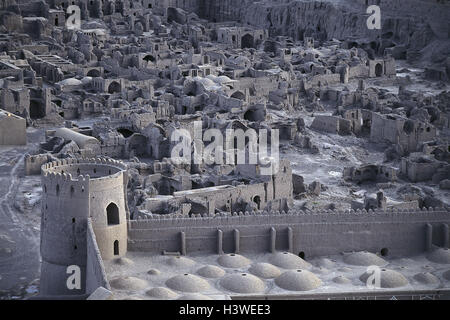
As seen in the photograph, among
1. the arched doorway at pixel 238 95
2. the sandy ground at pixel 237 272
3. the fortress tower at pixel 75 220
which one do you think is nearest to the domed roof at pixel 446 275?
the sandy ground at pixel 237 272

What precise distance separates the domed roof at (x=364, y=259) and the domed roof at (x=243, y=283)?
3.84 metres

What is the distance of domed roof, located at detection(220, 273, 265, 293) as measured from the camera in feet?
103

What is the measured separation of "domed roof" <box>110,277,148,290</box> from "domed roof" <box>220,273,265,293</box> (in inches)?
98.5

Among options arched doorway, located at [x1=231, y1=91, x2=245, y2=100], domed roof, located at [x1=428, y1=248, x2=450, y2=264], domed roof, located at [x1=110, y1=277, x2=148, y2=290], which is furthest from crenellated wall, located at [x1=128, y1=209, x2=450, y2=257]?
arched doorway, located at [x1=231, y1=91, x2=245, y2=100]

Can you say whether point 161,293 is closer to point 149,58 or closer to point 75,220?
point 75,220

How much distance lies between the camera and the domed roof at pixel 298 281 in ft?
104

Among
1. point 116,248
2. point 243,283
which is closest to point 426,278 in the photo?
point 243,283

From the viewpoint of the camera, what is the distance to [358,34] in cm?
8606

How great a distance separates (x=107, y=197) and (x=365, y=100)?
98.5 feet

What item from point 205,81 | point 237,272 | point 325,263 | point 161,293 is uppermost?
point 205,81

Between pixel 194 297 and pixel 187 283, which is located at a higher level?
pixel 194 297

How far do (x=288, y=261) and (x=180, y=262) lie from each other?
3.54 metres

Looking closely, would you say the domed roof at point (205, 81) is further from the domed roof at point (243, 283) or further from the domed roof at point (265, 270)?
the domed roof at point (243, 283)

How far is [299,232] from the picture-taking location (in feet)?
116
